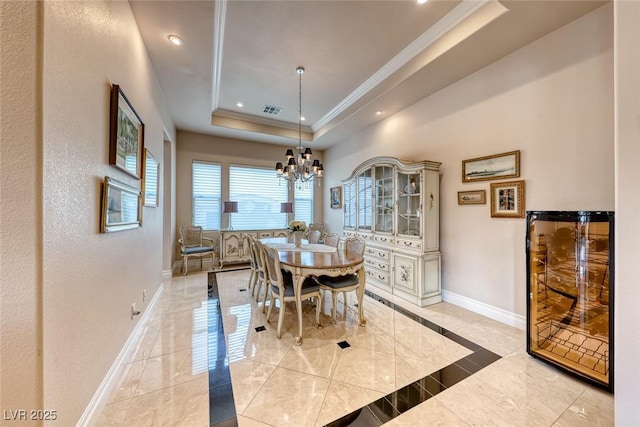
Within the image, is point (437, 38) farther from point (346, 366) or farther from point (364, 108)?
point (346, 366)

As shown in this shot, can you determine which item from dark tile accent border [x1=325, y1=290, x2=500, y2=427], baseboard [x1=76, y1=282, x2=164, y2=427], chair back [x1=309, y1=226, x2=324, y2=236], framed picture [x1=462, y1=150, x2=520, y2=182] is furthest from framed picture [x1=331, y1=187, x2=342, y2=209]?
baseboard [x1=76, y1=282, x2=164, y2=427]

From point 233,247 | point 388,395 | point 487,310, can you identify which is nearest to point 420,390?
point 388,395

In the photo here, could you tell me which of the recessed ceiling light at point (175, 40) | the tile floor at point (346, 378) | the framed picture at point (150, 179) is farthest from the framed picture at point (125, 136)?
the tile floor at point (346, 378)

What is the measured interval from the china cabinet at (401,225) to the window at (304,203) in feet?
8.17

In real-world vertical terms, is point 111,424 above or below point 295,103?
below

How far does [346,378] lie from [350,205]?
3600mm

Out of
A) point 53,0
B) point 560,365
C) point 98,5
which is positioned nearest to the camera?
point 53,0

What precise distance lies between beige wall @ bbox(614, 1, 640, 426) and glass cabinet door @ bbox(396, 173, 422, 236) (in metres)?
2.27

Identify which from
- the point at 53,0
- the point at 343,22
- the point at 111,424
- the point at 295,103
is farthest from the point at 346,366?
the point at 295,103

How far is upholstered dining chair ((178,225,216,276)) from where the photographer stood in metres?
5.05

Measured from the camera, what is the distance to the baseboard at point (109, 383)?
4.91ft

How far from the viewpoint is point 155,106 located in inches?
132

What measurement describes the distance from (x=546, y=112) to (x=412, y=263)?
2.30 metres

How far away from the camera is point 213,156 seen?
594 centimetres
